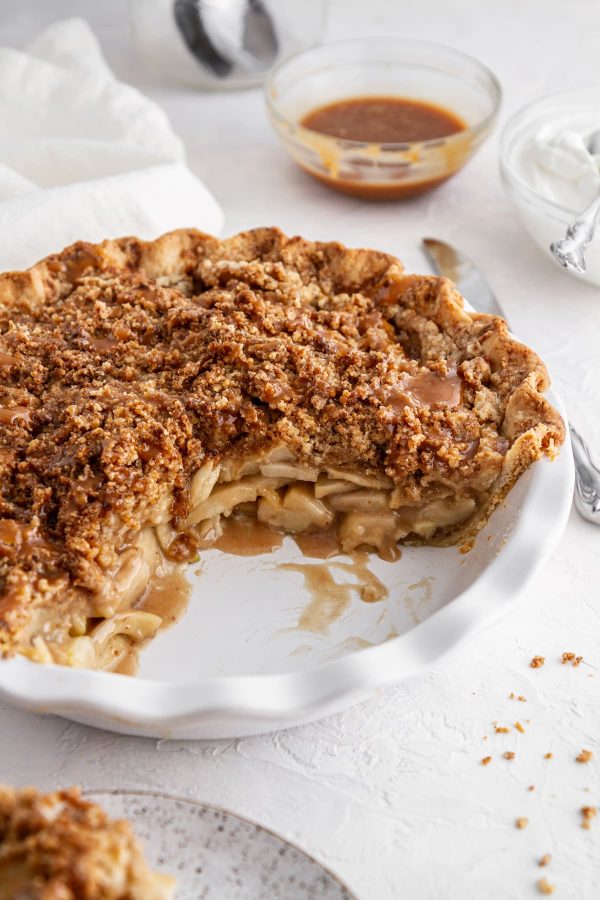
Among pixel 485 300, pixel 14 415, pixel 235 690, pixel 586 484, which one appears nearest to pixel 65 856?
pixel 235 690

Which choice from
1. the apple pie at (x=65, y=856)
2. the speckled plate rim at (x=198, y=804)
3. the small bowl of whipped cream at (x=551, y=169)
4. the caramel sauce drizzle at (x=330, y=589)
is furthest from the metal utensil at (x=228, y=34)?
the apple pie at (x=65, y=856)

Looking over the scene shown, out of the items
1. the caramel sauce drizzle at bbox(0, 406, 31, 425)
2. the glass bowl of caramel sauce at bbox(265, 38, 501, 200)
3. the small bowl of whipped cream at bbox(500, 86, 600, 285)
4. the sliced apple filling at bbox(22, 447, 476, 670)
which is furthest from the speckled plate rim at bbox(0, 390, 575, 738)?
the glass bowl of caramel sauce at bbox(265, 38, 501, 200)

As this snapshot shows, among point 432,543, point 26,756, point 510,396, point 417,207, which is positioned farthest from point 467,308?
point 26,756

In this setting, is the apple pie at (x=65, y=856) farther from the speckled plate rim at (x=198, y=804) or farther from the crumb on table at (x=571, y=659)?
the crumb on table at (x=571, y=659)

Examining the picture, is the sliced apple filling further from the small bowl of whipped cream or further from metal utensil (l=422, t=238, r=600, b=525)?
the small bowl of whipped cream

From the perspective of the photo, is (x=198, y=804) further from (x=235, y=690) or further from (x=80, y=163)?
(x=80, y=163)

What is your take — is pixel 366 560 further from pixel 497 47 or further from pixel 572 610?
pixel 497 47
